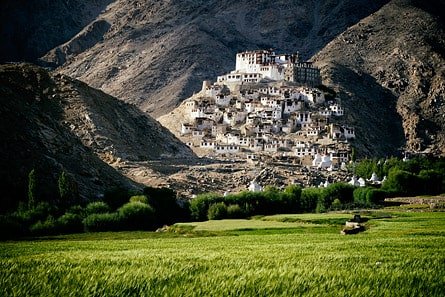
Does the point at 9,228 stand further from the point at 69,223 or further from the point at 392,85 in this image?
the point at 392,85

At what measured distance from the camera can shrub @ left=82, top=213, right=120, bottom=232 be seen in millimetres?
55562

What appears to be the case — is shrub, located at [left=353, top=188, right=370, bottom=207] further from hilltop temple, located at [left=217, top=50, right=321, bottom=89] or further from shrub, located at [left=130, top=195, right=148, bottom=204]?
hilltop temple, located at [left=217, top=50, right=321, bottom=89]

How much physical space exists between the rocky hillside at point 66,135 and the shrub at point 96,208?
234 inches

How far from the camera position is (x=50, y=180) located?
212ft

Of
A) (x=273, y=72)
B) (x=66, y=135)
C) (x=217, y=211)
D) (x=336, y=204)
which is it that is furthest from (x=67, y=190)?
(x=273, y=72)

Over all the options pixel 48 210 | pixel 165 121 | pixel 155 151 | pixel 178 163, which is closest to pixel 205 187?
pixel 178 163

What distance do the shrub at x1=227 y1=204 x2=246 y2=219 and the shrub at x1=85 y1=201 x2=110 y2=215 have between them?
15626 mm

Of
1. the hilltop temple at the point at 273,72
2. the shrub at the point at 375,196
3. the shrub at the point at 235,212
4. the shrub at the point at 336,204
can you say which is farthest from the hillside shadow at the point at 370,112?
the shrub at the point at 235,212

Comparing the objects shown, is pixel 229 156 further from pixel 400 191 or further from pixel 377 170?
pixel 400 191

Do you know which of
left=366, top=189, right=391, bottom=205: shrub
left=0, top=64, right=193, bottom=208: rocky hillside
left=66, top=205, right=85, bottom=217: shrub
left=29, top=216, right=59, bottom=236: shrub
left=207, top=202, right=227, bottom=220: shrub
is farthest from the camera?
left=366, top=189, right=391, bottom=205: shrub

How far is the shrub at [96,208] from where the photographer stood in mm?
59250

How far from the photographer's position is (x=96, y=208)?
60.1 m

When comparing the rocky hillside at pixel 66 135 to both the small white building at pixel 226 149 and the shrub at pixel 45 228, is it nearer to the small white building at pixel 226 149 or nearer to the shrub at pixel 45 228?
the shrub at pixel 45 228

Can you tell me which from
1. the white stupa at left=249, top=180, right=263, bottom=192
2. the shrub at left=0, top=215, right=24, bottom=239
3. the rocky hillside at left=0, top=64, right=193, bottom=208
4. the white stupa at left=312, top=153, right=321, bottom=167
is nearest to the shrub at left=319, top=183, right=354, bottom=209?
the white stupa at left=249, top=180, right=263, bottom=192
